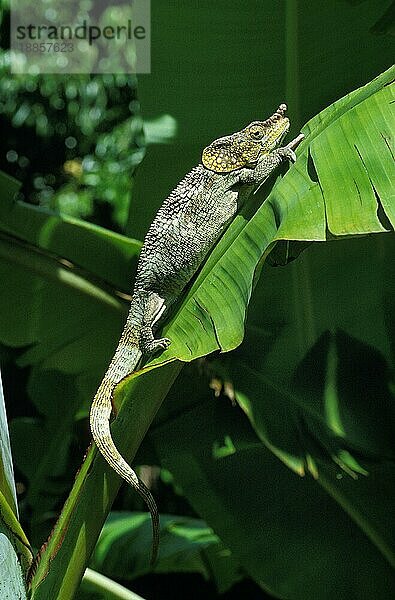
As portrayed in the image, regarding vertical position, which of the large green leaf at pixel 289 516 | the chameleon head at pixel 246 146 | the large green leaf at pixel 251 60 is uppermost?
the large green leaf at pixel 251 60

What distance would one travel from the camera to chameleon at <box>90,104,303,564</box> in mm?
1128

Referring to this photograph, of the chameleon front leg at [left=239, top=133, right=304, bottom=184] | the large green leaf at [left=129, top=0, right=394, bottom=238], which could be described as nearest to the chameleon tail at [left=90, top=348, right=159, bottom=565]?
the chameleon front leg at [left=239, top=133, right=304, bottom=184]

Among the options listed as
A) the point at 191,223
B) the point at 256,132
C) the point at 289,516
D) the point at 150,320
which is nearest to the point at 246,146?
the point at 256,132

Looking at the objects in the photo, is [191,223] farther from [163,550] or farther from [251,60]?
[163,550]

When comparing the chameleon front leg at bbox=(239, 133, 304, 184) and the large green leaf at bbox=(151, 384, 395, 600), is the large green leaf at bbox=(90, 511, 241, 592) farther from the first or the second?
the chameleon front leg at bbox=(239, 133, 304, 184)

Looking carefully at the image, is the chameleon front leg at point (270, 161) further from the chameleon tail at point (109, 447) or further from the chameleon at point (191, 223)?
the chameleon tail at point (109, 447)

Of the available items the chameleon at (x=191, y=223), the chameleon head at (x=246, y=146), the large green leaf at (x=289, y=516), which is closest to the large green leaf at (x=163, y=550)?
the large green leaf at (x=289, y=516)

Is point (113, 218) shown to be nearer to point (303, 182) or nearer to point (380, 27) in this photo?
point (380, 27)

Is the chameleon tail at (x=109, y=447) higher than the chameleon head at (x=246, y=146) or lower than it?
lower

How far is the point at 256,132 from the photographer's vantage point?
3.89 feet

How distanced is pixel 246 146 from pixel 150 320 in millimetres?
292

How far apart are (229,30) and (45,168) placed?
6.26 ft

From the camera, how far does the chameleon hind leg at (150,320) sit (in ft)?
3.58

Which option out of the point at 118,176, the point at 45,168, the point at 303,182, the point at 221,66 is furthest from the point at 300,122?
the point at 45,168
